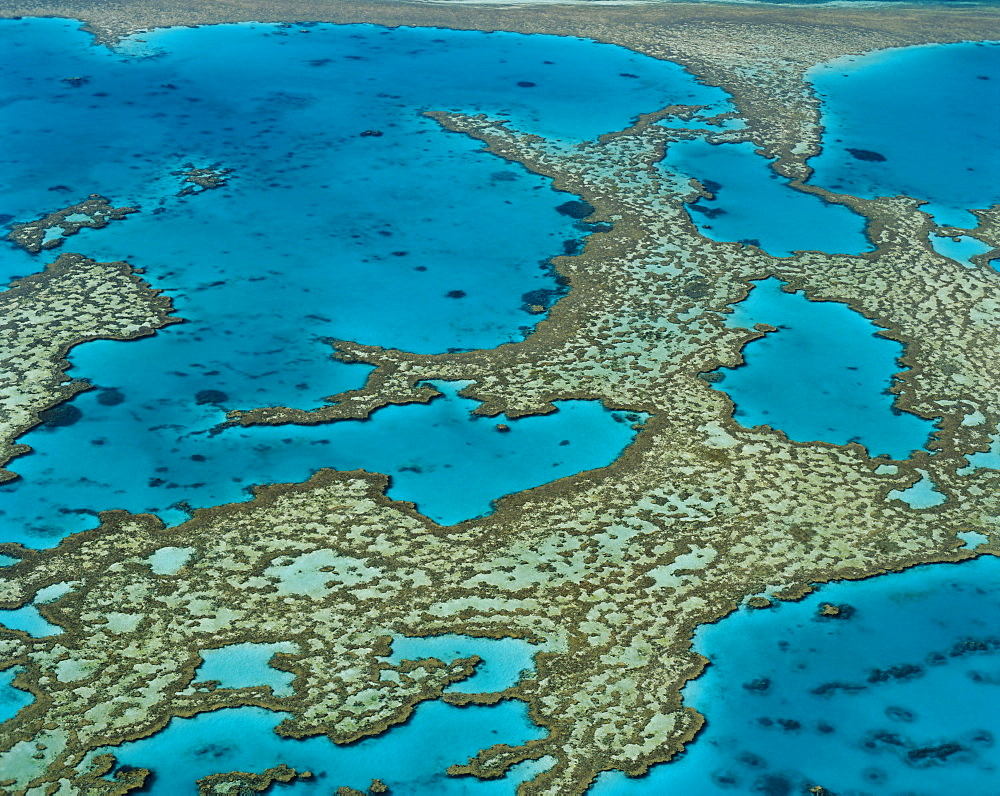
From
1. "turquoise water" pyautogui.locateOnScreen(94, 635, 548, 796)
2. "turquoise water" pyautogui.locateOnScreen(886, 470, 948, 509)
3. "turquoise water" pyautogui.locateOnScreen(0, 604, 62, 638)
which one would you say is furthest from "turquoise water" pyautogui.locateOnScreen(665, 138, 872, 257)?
"turquoise water" pyautogui.locateOnScreen(0, 604, 62, 638)

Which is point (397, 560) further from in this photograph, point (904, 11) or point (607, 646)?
point (904, 11)

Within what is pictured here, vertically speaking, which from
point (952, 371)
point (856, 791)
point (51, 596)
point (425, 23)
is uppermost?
point (425, 23)

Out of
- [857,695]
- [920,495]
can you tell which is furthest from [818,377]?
[857,695]

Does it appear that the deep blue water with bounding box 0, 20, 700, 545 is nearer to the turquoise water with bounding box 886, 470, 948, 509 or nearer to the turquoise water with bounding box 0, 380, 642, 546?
the turquoise water with bounding box 0, 380, 642, 546

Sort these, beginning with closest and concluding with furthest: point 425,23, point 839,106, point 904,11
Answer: point 839,106 → point 425,23 → point 904,11

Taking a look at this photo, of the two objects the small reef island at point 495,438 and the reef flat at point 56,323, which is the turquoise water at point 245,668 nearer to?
the small reef island at point 495,438

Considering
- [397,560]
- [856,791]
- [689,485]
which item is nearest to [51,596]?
[397,560]

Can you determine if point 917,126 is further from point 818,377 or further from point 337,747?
point 337,747
